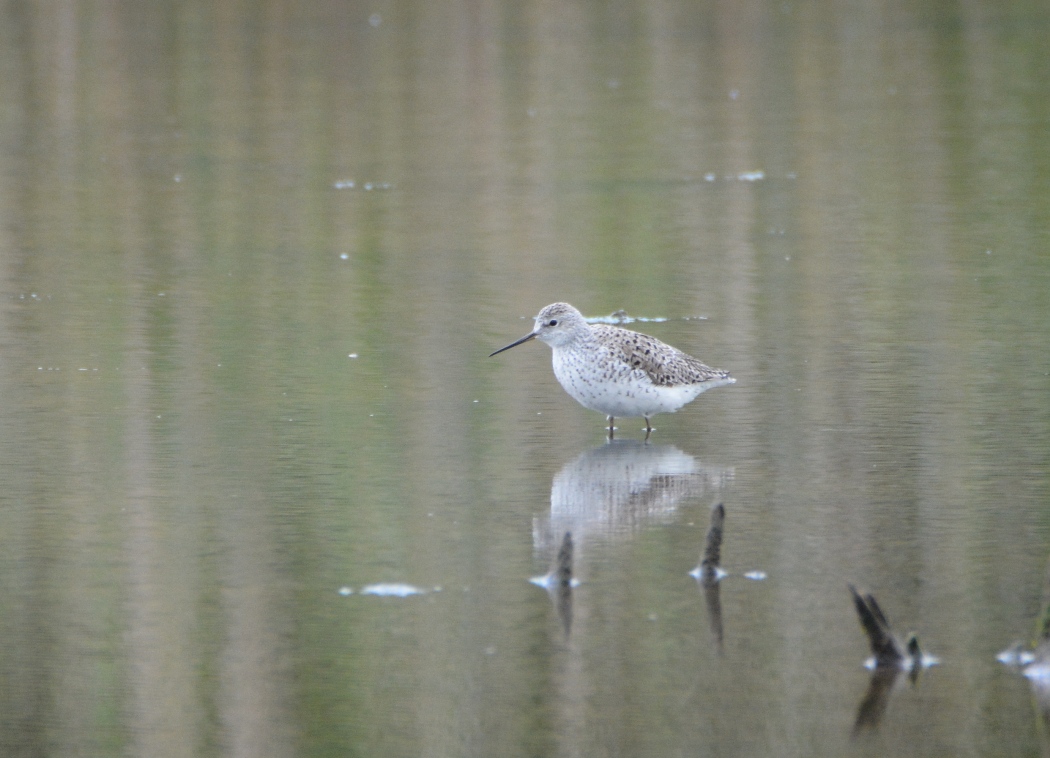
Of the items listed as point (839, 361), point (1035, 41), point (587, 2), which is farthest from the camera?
point (587, 2)

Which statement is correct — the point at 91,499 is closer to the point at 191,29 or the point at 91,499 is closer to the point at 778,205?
the point at 778,205

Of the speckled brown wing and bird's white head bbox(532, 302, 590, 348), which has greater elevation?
bird's white head bbox(532, 302, 590, 348)

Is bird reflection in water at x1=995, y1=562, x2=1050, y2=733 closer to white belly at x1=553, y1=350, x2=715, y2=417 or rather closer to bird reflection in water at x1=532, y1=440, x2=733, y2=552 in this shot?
bird reflection in water at x1=532, y1=440, x2=733, y2=552

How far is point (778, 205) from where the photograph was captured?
1527cm

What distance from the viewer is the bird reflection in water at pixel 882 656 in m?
5.29

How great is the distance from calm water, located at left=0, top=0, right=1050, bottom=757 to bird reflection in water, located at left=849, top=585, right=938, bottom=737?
0.12 ft

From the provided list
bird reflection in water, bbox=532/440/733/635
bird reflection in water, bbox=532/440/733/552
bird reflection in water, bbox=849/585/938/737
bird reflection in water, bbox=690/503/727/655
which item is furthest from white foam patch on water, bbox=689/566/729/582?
bird reflection in water, bbox=849/585/938/737

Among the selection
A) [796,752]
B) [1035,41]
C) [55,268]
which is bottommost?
[796,752]

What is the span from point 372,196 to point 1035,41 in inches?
585

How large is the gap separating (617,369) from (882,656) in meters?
3.12

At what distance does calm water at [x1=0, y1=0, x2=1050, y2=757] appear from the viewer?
214 inches

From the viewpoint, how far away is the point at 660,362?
338 inches

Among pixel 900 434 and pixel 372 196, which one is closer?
pixel 900 434

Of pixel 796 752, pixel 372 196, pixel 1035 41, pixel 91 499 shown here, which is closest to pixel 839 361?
pixel 91 499
